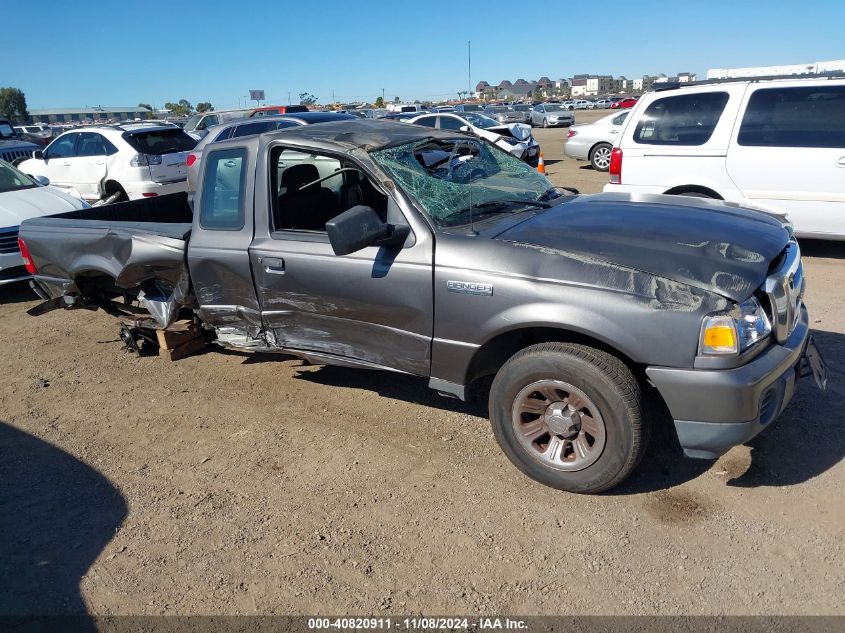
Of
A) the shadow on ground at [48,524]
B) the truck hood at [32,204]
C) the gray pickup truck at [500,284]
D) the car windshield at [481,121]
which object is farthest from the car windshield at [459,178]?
the car windshield at [481,121]

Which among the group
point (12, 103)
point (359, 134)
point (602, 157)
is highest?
point (12, 103)

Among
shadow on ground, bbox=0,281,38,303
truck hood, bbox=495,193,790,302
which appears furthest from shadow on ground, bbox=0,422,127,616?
shadow on ground, bbox=0,281,38,303

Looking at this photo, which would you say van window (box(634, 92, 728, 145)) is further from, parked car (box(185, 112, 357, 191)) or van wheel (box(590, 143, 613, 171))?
van wheel (box(590, 143, 613, 171))

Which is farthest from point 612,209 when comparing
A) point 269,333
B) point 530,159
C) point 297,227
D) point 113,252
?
point 530,159

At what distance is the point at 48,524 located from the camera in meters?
3.35

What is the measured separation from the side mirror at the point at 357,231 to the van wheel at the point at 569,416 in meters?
0.95

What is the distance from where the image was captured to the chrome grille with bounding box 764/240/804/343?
9.79ft

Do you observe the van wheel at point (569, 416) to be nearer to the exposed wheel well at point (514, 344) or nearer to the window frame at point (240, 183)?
the exposed wheel well at point (514, 344)

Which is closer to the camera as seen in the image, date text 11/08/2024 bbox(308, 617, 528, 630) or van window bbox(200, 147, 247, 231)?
date text 11/08/2024 bbox(308, 617, 528, 630)

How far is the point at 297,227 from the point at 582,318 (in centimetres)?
206

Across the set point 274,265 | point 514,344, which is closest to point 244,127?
point 274,265

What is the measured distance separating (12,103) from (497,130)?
289 ft

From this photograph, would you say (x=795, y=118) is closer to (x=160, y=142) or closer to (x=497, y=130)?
(x=160, y=142)

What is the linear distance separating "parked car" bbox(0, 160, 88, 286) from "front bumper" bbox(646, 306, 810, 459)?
23.9ft
